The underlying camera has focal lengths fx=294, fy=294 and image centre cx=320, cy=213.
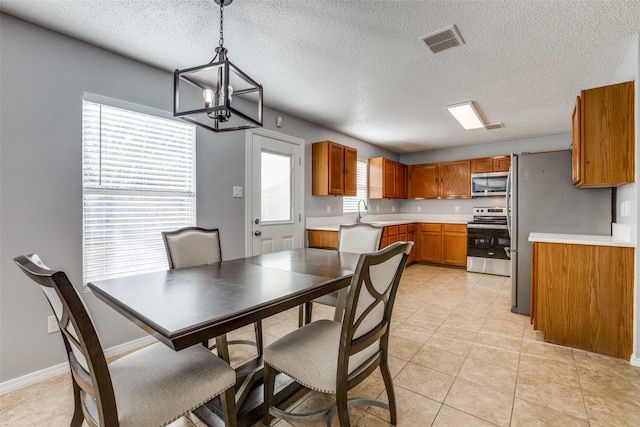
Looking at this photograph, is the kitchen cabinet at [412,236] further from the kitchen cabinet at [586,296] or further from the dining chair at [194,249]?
the dining chair at [194,249]

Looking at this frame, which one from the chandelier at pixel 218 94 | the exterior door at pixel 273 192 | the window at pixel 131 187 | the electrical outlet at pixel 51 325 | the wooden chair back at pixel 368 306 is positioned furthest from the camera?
the exterior door at pixel 273 192

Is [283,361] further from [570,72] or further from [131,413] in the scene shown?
[570,72]

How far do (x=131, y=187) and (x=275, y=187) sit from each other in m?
1.64

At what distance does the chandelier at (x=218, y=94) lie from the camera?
1.41 meters

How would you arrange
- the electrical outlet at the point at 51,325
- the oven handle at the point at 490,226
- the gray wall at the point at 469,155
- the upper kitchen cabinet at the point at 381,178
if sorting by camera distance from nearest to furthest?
1. the electrical outlet at the point at 51,325
2. the oven handle at the point at 490,226
3. the gray wall at the point at 469,155
4. the upper kitchen cabinet at the point at 381,178

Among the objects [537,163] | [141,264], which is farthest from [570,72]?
[141,264]

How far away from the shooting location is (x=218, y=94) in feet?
5.08

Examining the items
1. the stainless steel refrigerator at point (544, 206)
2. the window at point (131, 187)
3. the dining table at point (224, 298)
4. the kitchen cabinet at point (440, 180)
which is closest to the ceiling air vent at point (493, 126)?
the kitchen cabinet at point (440, 180)

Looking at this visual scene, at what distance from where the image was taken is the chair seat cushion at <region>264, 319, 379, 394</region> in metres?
1.25

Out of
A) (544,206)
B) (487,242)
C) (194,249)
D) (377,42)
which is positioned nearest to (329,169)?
(377,42)

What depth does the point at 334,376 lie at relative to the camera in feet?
4.06

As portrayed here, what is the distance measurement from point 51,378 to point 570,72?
485 cm

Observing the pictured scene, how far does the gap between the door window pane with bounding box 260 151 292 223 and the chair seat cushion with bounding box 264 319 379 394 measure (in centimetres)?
224

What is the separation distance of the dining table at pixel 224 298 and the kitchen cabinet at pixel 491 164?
4.50 meters
